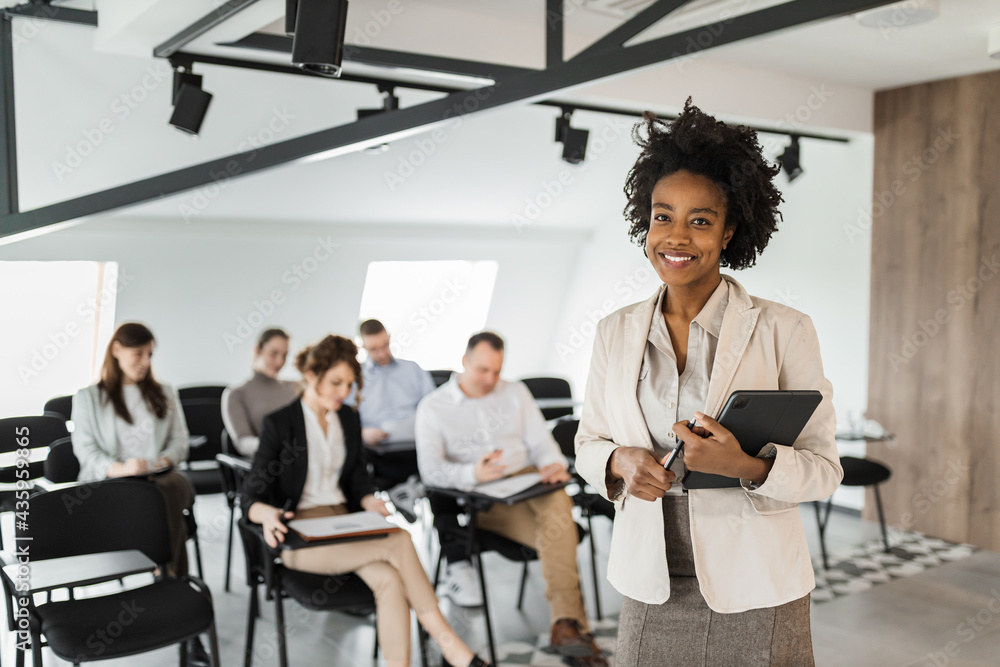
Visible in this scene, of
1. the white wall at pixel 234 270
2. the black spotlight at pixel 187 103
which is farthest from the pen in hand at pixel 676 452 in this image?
the white wall at pixel 234 270

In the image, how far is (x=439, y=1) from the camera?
3947 millimetres

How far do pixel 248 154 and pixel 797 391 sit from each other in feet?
9.00

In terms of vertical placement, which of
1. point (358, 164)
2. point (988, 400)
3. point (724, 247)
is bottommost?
point (988, 400)

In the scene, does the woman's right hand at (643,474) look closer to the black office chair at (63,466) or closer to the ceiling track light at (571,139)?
the black office chair at (63,466)

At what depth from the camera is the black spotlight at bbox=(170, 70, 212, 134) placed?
3812mm

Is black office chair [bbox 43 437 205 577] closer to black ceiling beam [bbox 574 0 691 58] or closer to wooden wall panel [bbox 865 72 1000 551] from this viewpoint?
black ceiling beam [bbox 574 0 691 58]

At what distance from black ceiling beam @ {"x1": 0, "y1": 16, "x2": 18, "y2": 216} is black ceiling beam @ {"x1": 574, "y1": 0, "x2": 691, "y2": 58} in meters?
2.54

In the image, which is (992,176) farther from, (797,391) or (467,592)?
(797,391)

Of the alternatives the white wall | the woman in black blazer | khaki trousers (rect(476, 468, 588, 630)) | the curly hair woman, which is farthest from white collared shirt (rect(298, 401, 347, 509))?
the white wall

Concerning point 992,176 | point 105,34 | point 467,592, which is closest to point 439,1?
point 105,34

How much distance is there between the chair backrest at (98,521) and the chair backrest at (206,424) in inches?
82.0

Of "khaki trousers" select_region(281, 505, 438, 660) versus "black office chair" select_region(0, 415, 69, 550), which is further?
"black office chair" select_region(0, 415, 69, 550)

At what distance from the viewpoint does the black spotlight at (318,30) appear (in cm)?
242

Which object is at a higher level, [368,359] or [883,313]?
[883,313]
